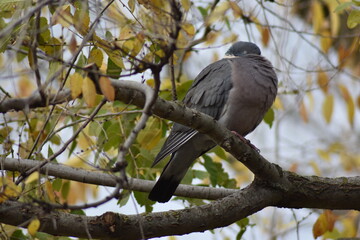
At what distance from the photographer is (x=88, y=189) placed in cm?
612

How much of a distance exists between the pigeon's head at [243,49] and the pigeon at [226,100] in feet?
0.83

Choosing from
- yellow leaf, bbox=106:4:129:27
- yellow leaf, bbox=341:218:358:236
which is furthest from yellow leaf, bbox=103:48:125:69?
yellow leaf, bbox=341:218:358:236

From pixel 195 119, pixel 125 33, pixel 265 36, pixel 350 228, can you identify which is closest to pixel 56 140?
pixel 125 33

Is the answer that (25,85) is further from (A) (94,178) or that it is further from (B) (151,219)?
(B) (151,219)

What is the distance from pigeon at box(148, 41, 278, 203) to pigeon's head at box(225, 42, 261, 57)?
0.83ft

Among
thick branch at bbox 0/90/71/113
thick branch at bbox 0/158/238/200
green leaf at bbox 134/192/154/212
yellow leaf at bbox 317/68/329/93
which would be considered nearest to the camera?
thick branch at bbox 0/90/71/113

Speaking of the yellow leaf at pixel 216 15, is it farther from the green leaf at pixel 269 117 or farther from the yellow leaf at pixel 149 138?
the green leaf at pixel 269 117

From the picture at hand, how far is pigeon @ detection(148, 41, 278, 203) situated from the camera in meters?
4.24

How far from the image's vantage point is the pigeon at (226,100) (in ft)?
13.9

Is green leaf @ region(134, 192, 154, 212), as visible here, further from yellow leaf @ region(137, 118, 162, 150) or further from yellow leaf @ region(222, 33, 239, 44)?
yellow leaf @ region(222, 33, 239, 44)

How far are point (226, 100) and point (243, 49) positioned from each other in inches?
25.1

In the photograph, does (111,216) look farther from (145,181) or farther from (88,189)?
(88,189)

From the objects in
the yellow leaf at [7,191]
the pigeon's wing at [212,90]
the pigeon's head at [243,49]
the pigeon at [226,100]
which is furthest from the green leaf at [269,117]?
the yellow leaf at [7,191]

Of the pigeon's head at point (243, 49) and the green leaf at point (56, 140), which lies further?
the pigeon's head at point (243, 49)
